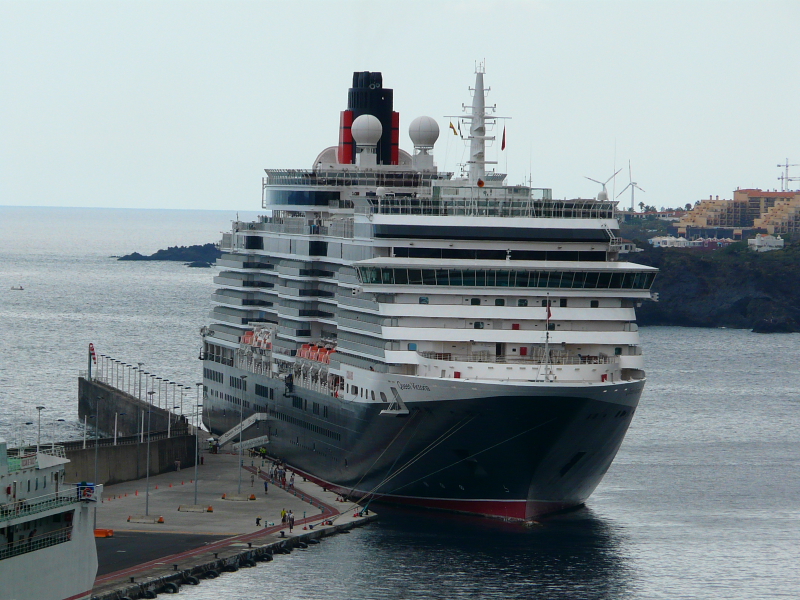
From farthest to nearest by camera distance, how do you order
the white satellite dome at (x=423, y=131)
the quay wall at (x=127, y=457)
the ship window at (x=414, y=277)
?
the white satellite dome at (x=423, y=131) → the quay wall at (x=127, y=457) → the ship window at (x=414, y=277)

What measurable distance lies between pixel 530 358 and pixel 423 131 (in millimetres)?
25449

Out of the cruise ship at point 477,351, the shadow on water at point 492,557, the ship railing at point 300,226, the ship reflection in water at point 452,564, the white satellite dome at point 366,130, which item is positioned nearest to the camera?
the ship reflection in water at point 452,564

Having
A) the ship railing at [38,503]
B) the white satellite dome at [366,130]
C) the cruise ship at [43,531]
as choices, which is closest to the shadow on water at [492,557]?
the cruise ship at [43,531]

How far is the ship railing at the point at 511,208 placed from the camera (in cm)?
6781

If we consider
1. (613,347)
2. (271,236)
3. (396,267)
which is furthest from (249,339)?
(613,347)

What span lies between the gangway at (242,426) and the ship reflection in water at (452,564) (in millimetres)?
16375

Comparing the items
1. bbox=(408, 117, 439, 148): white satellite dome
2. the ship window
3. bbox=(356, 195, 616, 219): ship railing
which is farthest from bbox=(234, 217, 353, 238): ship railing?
the ship window

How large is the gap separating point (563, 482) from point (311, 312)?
1874 centimetres

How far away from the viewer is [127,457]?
75812 millimetres

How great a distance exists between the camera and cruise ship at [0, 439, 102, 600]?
146 feet

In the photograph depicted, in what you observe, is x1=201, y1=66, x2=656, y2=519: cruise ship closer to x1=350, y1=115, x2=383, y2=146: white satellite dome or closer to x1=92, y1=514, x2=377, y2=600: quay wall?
x1=92, y1=514, x2=377, y2=600: quay wall

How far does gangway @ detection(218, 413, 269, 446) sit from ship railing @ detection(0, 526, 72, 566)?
33.3 meters

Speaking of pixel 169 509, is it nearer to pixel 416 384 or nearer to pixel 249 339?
pixel 416 384

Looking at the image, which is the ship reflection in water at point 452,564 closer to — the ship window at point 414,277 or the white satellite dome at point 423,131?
the ship window at point 414,277
